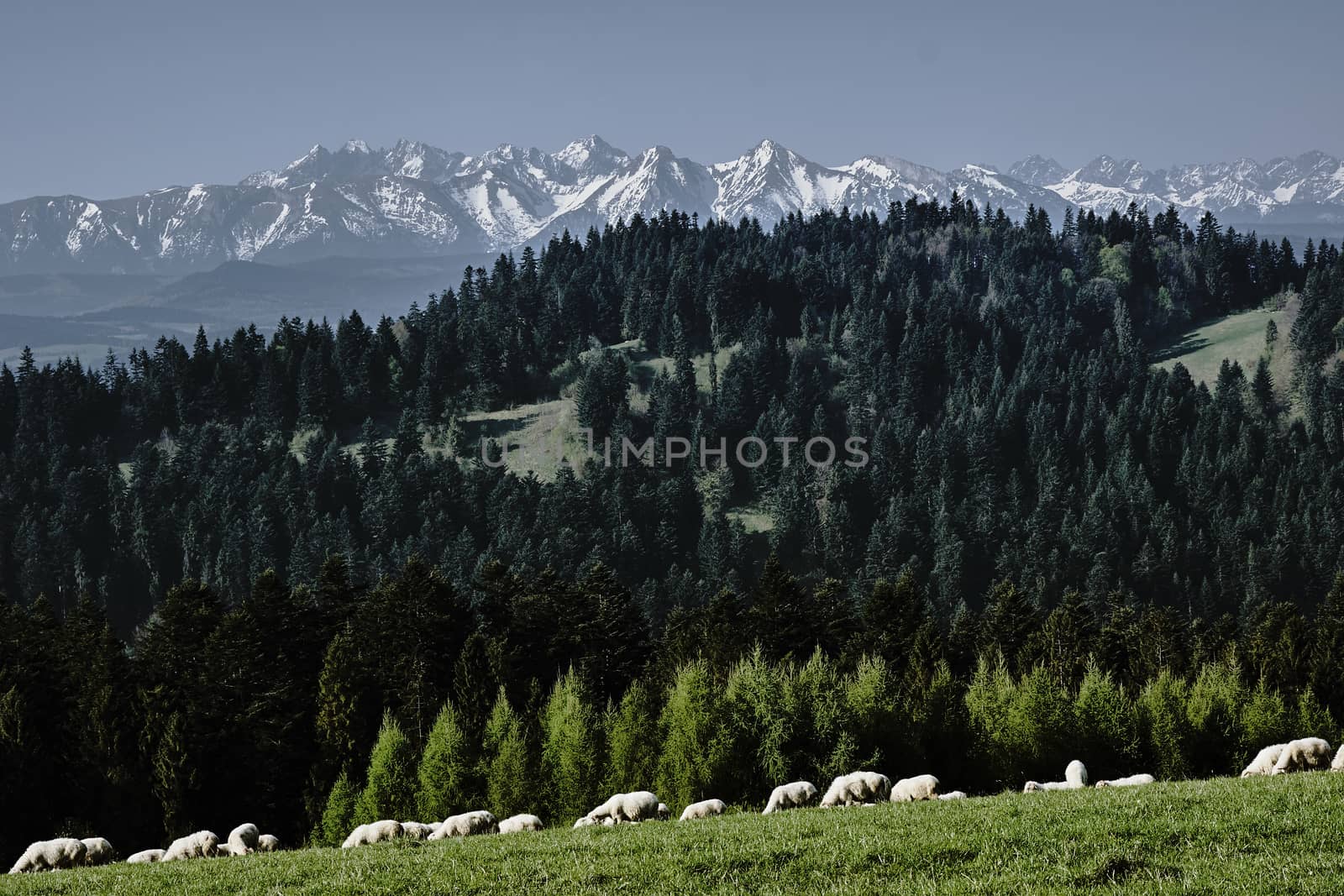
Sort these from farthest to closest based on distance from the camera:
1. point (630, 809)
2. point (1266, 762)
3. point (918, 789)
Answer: point (1266, 762) < point (630, 809) < point (918, 789)

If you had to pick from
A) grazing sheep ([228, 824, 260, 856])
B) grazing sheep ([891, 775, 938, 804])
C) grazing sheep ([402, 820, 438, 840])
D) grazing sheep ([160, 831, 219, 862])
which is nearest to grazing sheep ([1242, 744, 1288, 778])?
grazing sheep ([891, 775, 938, 804])

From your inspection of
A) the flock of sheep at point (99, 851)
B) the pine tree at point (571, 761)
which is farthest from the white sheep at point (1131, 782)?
the flock of sheep at point (99, 851)

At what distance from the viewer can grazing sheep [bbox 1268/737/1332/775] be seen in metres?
46.1

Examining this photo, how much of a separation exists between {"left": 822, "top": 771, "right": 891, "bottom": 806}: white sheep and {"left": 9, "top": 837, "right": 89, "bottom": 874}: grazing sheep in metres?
27.1

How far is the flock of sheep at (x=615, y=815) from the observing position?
43469 mm

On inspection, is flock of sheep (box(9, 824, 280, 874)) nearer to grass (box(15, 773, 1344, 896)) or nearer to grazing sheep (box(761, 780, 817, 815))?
grass (box(15, 773, 1344, 896))

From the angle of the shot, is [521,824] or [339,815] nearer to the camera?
[521,824]

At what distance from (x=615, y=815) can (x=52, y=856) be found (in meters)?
19.9

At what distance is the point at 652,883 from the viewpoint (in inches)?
1052

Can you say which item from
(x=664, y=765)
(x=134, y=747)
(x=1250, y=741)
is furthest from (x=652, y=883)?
(x=134, y=747)

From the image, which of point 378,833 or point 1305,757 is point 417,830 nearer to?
point 378,833

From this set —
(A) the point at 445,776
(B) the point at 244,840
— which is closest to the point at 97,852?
(B) the point at 244,840

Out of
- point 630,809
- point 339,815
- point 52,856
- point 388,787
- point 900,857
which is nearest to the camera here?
point 900,857

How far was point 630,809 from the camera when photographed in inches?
1797
